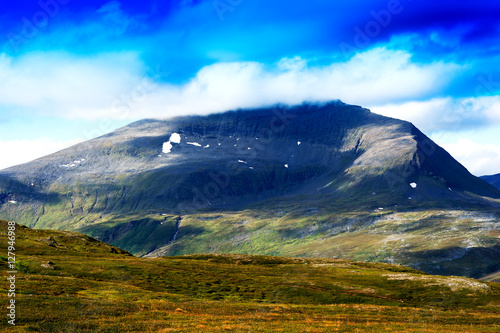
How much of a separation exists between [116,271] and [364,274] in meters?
84.5

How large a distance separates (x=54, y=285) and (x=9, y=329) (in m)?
40.6

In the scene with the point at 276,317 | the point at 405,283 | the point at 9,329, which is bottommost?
the point at 405,283

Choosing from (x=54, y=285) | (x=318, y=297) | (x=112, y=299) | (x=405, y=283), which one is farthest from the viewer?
(x=405, y=283)

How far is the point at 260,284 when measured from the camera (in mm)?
129875

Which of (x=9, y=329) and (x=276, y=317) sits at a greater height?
(x=9, y=329)

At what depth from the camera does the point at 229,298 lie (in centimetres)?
10888

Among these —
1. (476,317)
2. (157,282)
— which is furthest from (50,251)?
(476,317)

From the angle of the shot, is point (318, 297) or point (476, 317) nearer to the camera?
point (476, 317)

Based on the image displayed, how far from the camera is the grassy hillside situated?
2496 inches

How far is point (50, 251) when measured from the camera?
541 feet

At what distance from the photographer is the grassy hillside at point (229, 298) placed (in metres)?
63.4

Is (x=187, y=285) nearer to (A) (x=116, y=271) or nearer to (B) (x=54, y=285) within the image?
(A) (x=116, y=271)

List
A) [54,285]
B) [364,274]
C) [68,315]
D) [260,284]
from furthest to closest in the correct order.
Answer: [364,274] < [260,284] < [54,285] < [68,315]

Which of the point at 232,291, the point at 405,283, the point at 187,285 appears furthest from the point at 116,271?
the point at 405,283
